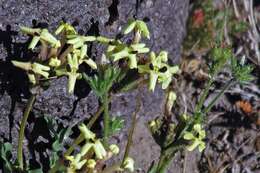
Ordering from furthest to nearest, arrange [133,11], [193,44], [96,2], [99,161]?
1. [193,44]
2. [133,11]
3. [96,2]
4. [99,161]

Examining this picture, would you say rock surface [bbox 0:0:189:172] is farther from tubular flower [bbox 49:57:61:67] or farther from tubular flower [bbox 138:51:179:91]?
tubular flower [bbox 138:51:179:91]

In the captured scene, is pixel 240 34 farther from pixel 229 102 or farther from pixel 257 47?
pixel 229 102

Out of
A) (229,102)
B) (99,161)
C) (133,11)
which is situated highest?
A: (133,11)

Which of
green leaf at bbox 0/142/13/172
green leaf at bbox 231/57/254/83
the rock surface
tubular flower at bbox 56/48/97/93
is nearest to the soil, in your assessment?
the rock surface

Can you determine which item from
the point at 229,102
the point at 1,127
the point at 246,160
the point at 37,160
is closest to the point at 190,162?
the point at 246,160

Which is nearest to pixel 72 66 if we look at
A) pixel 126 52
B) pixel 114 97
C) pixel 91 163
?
pixel 126 52

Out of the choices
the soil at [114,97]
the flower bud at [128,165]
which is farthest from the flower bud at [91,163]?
the soil at [114,97]

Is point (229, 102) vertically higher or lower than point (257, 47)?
lower
